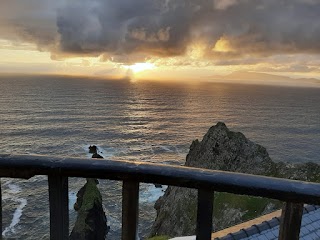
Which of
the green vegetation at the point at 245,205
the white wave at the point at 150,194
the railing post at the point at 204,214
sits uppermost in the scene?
the railing post at the point at 204,214

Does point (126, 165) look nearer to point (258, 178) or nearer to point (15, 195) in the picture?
point (258, 178)

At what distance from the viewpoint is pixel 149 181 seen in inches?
79.7

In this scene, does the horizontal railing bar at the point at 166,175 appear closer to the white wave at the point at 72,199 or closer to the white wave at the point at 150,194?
the white wave at the point at 72,199

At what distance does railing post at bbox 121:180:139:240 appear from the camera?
2039 millimetres

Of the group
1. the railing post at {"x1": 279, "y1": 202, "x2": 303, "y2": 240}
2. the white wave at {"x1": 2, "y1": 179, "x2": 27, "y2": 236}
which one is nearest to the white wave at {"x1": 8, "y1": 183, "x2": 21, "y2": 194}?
the white wave at {"x1": 2, "y1": 179, "x2": 27, "y2": 236}

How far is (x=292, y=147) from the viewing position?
9419 centimetres

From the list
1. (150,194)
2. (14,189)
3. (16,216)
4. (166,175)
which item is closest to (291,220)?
(166,175)

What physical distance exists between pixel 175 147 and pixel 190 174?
8657 centimetres

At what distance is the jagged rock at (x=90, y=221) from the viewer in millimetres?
38562

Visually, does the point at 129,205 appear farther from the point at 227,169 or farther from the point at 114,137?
the point at 114,137

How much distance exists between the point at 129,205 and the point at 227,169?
36.4m

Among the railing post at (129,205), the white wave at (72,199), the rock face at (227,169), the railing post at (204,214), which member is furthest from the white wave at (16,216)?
the railing post at (204,214)

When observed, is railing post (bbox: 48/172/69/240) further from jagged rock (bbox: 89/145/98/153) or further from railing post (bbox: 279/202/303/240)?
jagged rock (bbox: 89/145/98/153)

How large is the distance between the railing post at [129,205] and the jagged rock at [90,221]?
38535 mm
